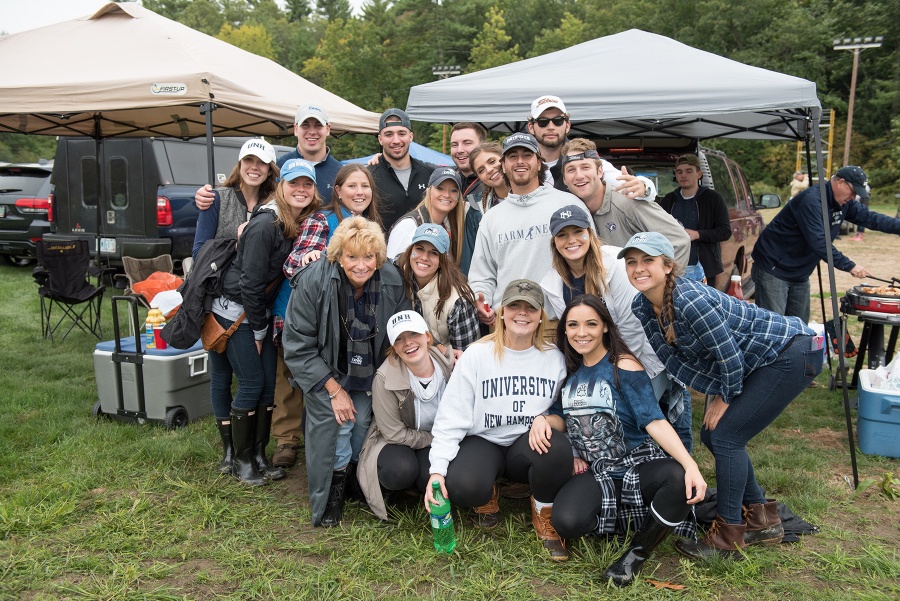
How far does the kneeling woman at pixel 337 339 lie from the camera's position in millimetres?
3375

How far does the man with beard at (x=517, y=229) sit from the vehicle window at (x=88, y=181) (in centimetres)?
736

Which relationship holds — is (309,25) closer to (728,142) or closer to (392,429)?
(728,142)

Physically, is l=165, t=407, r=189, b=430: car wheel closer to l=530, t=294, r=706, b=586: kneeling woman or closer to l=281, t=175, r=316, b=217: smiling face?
l=281, t=175, r=316, b=217: smiling face

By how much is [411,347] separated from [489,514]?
0.93m

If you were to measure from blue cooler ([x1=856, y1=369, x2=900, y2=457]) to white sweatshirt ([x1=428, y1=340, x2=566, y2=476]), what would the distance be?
7.45 feet

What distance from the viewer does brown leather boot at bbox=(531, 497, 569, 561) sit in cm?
308

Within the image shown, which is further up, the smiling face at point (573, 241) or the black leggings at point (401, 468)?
the smiling face at point (573, 241)

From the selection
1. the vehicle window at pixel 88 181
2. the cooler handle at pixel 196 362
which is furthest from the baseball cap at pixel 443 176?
the vehicle window at pixel 88 181

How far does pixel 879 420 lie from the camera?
4203 millimetres

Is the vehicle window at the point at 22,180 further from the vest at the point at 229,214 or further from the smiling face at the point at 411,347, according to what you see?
the smiling face at the point at 411,347

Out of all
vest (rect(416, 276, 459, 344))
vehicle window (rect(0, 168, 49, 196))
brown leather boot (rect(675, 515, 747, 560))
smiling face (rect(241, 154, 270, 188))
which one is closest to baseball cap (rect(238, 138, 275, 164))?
smiling face (rect(241, 154, 270, 188))

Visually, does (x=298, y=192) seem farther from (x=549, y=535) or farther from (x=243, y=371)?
(x=549, y=535)

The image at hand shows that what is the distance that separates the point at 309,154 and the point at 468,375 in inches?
76.5

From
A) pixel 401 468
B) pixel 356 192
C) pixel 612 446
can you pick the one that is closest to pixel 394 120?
pixel 356 192
